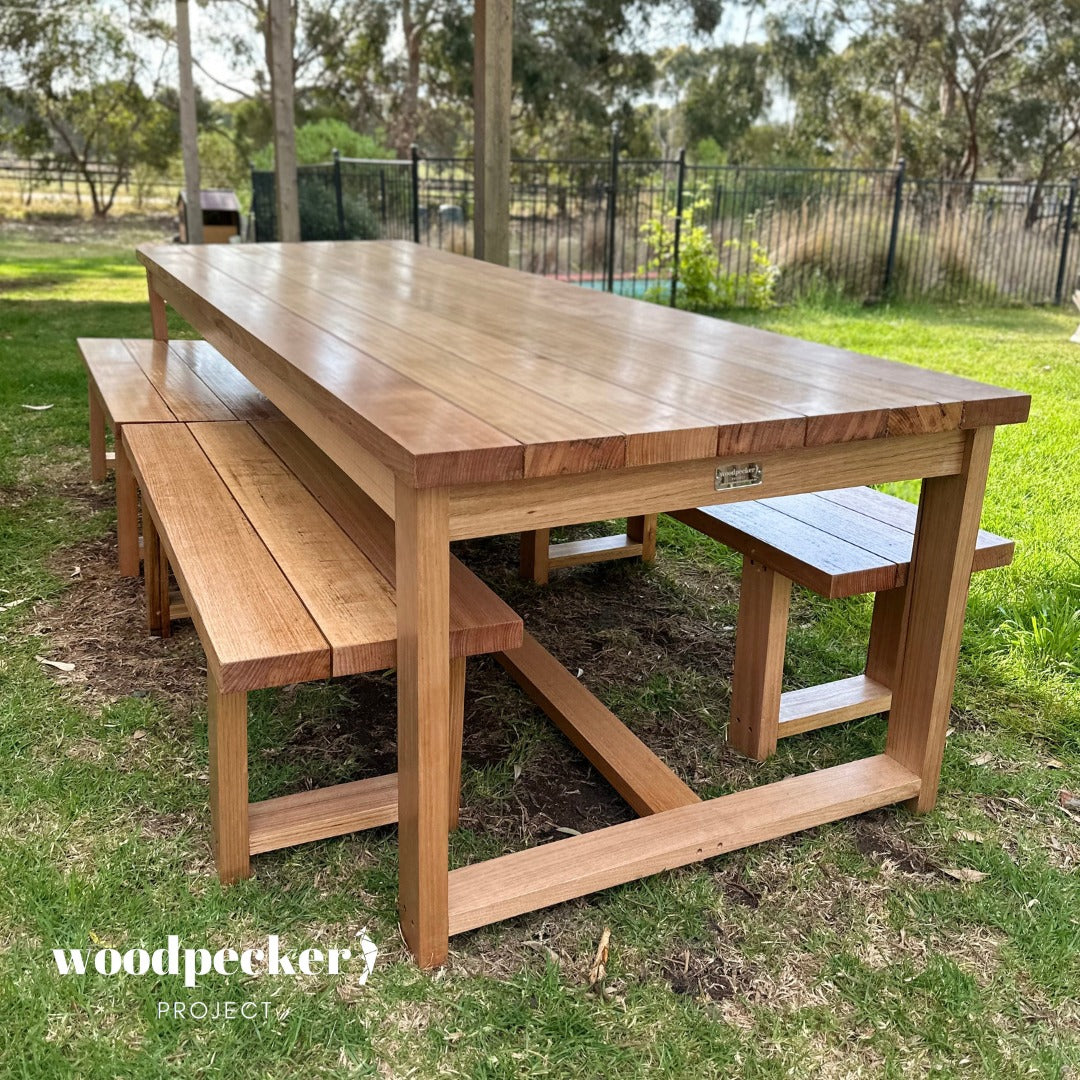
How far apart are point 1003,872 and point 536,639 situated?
1341 mm

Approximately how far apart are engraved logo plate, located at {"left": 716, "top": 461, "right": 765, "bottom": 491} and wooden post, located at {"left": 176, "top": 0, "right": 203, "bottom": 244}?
9222 mm

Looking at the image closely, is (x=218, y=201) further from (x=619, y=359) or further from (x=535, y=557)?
(x=619, y=359)

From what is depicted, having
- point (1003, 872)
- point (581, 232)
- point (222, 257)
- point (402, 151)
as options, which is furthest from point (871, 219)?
point (402, 151)

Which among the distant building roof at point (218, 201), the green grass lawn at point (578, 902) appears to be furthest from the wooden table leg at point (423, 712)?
the distant building roof at point (218, 201)

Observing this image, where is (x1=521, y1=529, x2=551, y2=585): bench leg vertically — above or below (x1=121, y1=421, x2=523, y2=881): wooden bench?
below

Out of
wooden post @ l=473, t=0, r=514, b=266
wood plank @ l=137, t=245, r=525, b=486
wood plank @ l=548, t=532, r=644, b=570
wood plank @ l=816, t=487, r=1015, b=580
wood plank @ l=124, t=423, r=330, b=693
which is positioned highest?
wooden post @ l=473, t=0, r=514, b=266

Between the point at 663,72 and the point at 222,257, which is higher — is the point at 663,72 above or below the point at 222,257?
above

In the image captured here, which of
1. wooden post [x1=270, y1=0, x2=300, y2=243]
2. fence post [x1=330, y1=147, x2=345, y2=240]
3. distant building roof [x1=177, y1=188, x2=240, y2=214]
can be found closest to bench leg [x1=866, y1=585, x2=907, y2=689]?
wooden post [x1=270, y1=0, x2=300, y2=243]

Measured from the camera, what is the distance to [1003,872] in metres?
2.07

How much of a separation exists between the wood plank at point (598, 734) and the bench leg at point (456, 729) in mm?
333

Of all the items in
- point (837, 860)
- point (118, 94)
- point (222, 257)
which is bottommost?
point (837, 860)

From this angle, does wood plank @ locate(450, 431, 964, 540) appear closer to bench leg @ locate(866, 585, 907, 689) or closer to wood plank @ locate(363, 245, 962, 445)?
wood plank @ locate(363, 245, 962, 445)

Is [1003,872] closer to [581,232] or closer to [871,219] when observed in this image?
[871,219]

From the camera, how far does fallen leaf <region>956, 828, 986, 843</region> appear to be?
218 centimetres
